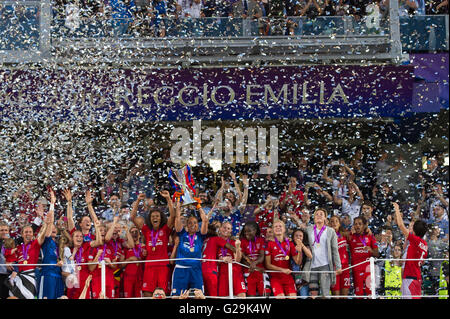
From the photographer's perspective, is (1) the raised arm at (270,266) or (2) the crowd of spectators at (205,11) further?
(2) the crowd of spectators at (205,11)

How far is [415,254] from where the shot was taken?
884 cm

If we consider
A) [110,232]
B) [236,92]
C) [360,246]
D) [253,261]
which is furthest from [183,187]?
[236,92]

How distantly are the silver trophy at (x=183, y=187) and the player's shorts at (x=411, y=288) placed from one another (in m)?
2.20

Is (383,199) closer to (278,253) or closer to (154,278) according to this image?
(278,253)

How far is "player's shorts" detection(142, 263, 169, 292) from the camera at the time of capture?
8.62 meters

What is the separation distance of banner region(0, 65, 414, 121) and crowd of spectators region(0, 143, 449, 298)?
621mm

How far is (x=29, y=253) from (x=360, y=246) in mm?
3256

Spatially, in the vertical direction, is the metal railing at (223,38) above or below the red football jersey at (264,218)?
above

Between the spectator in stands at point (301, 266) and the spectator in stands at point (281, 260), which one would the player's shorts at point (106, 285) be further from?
the spectator in stands at point (301, 266)

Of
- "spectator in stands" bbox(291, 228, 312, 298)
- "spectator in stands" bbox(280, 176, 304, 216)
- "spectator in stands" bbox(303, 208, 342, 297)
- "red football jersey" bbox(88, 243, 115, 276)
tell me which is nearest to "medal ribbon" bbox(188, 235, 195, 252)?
"red football jersey" bbox(88, 243, 115, 276)

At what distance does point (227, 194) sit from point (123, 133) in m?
2.16

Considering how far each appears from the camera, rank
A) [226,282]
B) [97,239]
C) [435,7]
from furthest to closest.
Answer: [435,7]
[97,239]
[226,282]

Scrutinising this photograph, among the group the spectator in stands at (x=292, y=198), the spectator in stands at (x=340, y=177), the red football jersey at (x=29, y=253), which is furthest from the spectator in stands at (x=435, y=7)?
the red football jersey at (x=29, y=253)

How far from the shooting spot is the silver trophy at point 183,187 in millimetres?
8750
